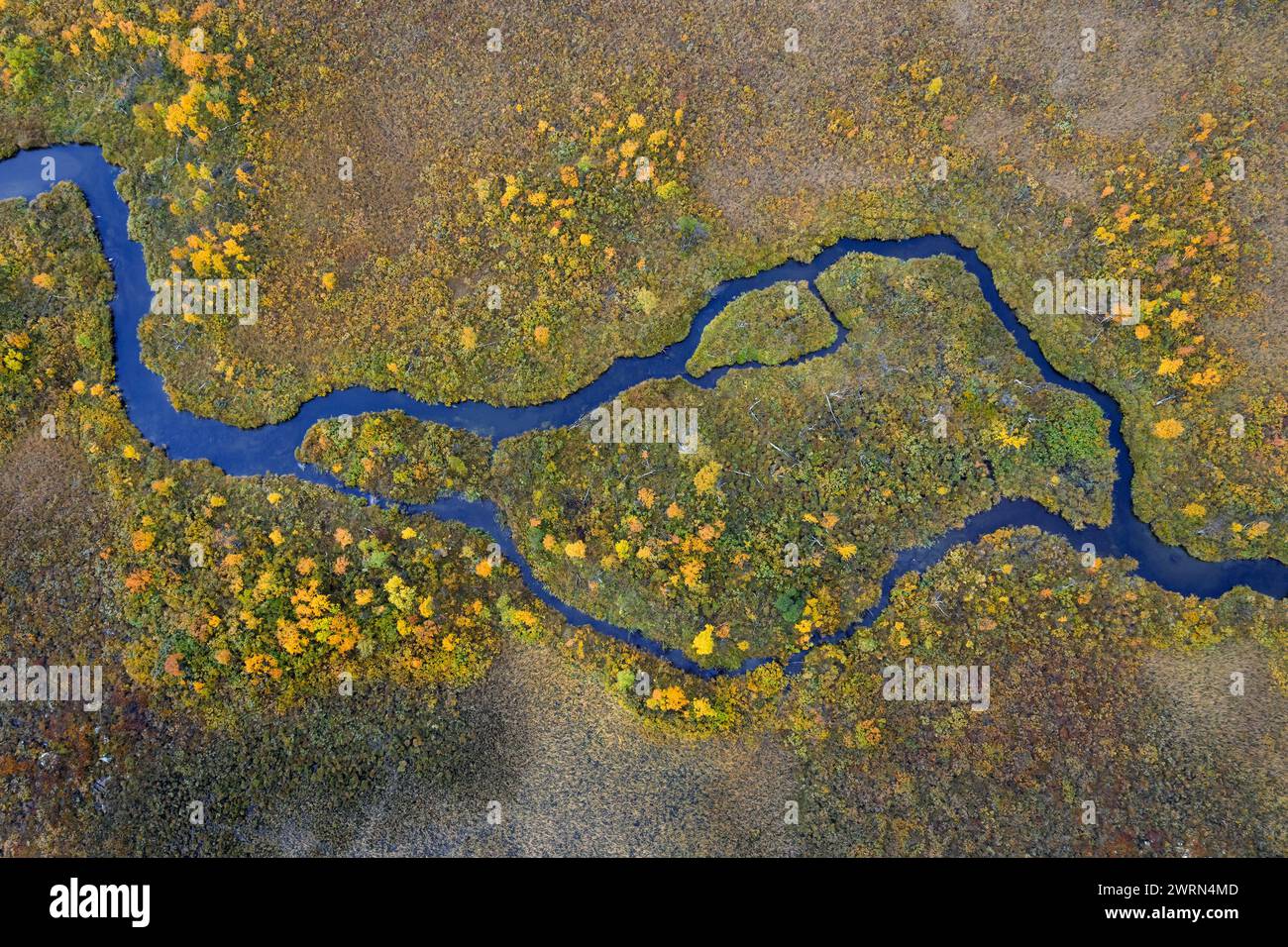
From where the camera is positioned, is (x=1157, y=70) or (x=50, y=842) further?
(x=1157, y=70)

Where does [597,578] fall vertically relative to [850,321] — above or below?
below

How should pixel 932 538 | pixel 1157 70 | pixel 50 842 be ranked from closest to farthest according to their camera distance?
pixel 50 842, pixel 932 538, pixel 1157 70

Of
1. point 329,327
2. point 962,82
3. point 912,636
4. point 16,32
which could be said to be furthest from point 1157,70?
point 16,32

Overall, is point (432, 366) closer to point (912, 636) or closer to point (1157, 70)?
point (912, 636)

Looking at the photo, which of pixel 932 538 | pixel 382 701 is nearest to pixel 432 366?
pixel 382 701

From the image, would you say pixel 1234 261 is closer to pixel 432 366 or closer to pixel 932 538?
pixel 932 538

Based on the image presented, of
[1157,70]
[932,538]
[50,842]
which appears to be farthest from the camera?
[1157,70]

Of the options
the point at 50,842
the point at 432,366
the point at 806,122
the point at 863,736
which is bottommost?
the point at 50,842
